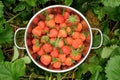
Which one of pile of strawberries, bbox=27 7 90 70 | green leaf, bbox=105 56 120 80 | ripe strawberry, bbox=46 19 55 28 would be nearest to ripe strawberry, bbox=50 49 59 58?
pile of strawberries, bbox=27 7 90 70

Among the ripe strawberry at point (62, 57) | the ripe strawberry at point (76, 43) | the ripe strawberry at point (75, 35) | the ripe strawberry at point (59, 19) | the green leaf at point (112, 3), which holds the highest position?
the green leaf at point (112, 3)

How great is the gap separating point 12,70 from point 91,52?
385 mm

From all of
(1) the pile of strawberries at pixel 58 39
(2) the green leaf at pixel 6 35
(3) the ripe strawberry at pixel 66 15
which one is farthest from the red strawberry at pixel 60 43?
(2) the green leaf at pixel 6 35

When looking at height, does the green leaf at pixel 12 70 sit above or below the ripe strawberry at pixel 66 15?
below

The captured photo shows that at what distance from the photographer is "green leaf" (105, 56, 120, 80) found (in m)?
1.55

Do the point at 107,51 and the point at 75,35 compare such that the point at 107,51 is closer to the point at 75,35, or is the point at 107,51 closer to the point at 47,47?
the point at 75,35

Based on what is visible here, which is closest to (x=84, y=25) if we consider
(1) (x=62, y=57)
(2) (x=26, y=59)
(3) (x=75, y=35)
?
(3) (x=75, y=35)

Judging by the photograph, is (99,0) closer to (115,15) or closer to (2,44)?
(115,15)

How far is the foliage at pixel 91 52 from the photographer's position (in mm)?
1585

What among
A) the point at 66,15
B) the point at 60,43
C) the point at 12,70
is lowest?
the point at 12,70

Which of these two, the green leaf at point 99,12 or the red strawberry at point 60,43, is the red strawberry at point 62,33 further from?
the green leaf at point 99,12

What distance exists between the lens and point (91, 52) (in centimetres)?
176

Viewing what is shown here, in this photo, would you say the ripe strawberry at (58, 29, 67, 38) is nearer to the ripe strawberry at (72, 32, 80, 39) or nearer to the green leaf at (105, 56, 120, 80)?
the ripe strawberry at (72, 32, 80, 39)

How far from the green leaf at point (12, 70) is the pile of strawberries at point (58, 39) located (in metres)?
0.09
